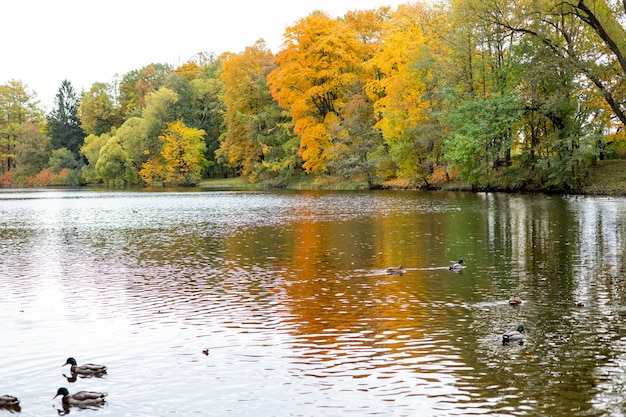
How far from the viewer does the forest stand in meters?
49.4

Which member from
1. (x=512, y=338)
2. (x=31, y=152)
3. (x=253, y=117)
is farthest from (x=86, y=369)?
(x=31, y=152)

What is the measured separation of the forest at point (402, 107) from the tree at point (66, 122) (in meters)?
5.38

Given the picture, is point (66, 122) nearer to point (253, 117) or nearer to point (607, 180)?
point (253, 117)

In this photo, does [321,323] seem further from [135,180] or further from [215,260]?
[135,180]

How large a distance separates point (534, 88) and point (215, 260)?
34823 millimetres

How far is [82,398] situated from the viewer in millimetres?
10141

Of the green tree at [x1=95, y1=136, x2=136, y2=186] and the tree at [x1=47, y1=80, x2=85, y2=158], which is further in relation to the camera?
the tree at [x1=47, y1=80, x2=85, y2=158]

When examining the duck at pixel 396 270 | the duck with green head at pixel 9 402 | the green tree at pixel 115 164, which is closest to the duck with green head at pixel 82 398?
the duck with green head at pixel 9 402

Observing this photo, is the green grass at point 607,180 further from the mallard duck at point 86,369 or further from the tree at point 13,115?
the tree at point 13,115

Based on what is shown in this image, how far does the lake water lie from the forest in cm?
2085

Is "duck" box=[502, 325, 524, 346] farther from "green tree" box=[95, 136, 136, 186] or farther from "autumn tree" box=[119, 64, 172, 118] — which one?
"autumn tree" box=[119, 64, 172, 118]

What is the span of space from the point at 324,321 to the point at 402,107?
2063 inches

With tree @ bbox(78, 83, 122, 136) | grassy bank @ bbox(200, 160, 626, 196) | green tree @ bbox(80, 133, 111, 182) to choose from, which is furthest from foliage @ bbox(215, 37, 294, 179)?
tree @ bbox(78, 83, 122, 136)

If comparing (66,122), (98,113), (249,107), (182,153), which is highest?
(98,113)
